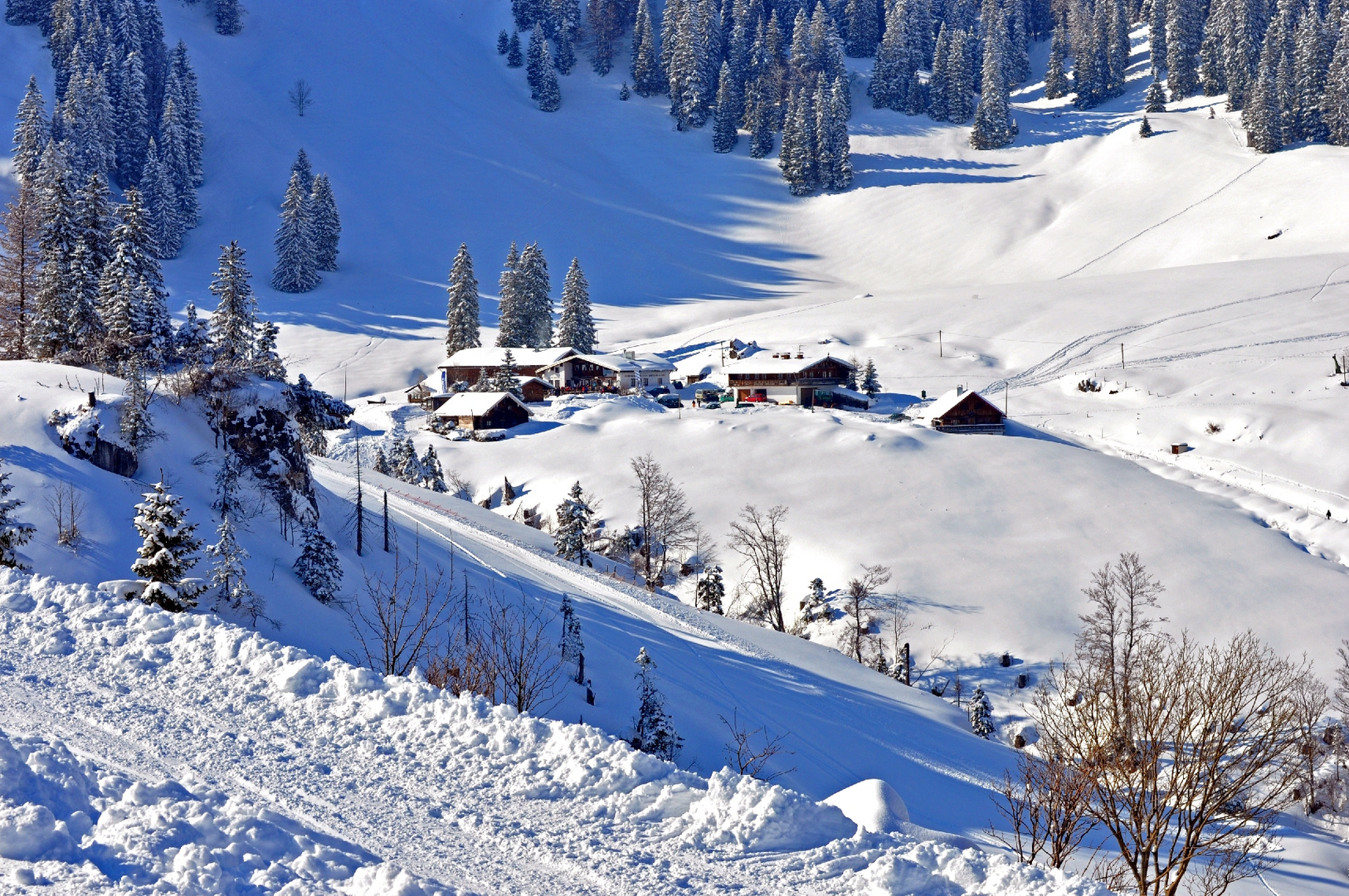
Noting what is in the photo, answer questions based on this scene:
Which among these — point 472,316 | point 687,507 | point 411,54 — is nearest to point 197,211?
point 472,316

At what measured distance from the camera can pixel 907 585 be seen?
4178 cm

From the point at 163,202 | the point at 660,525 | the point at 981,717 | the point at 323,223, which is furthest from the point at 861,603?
the point at 163,202

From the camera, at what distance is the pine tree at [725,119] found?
142m

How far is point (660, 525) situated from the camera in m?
48.5

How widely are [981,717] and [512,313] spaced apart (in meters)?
63.7

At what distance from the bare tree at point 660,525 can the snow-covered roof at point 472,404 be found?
19.3 metres

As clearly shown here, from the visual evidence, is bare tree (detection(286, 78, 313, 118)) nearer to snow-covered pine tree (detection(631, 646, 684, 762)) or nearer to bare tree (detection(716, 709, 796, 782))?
bare tree (detection(716, 709, 796, 782))

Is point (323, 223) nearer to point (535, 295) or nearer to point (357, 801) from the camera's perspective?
point (535, 295)

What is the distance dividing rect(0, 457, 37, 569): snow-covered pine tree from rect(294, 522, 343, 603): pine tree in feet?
21.6

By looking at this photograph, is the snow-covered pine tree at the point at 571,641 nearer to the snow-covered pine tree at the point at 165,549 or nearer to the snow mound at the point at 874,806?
the snow-covered pine tree at the point at 165,549

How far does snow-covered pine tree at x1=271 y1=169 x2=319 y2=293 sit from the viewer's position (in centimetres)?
9756

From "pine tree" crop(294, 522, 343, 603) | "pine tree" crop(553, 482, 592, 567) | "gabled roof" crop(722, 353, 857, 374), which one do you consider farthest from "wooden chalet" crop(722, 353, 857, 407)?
"pine tree" crop(294, 522, 343, 603)

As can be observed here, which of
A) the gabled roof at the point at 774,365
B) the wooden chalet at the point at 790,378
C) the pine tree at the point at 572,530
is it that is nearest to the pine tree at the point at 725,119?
the gabled roof at the point at 774,365

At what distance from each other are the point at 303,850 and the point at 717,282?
106810 millimetres
